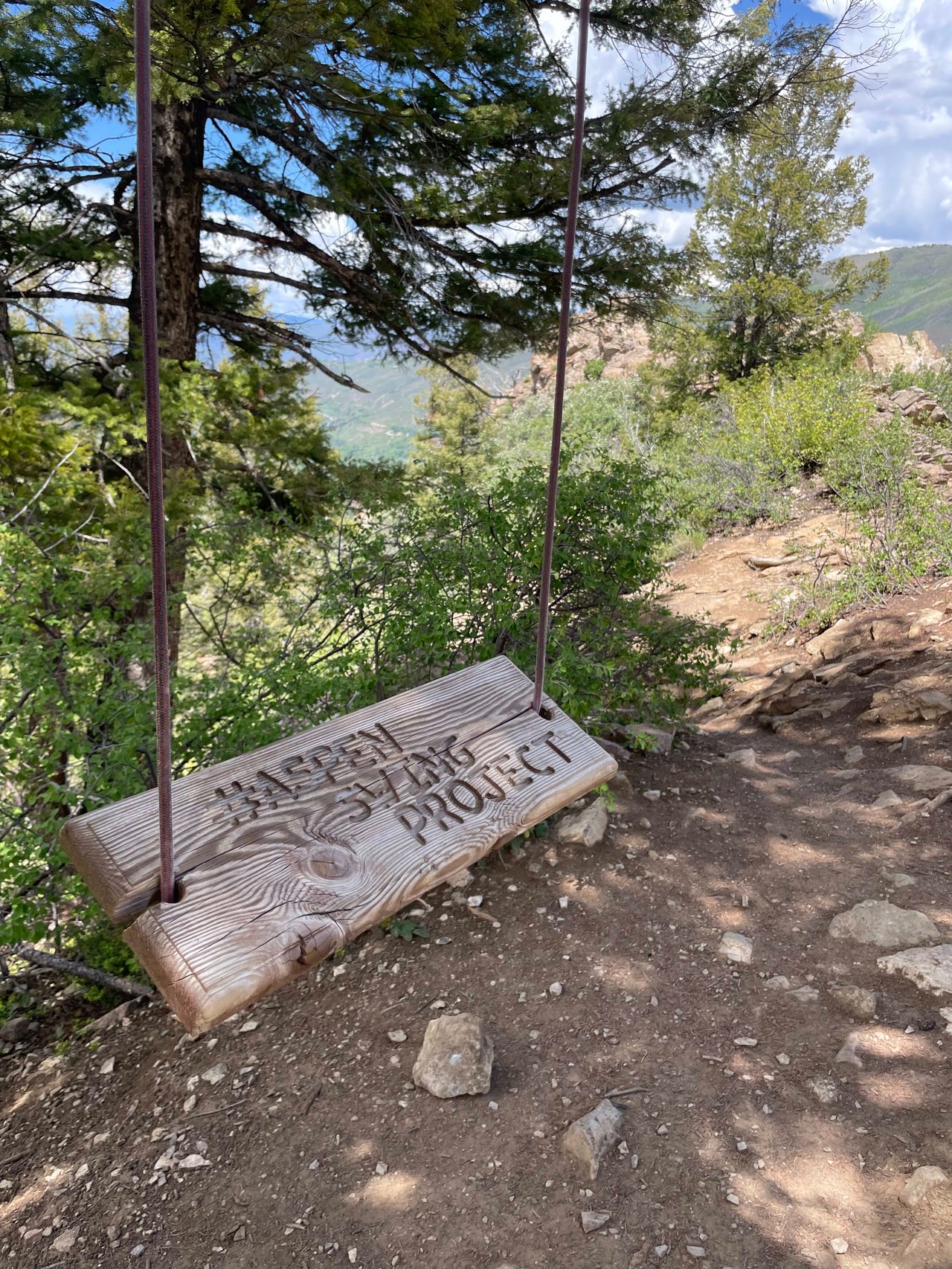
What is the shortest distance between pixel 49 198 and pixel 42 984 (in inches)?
199

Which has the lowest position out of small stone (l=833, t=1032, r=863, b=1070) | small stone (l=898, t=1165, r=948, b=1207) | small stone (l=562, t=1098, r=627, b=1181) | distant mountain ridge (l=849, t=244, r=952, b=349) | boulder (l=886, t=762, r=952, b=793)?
small stone (l=562, t=1098, r=627, b=1181)

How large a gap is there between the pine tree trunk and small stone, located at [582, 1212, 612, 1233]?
3846mm

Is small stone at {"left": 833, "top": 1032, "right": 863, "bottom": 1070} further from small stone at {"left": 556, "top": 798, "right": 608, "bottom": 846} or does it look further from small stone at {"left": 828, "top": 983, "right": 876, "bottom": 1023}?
small stone at {"left": 556, "top": 798, "right": 608, "bottom": 846}

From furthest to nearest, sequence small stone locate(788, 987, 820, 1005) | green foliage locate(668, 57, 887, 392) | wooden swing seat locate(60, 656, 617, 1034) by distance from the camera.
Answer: green foliage locate(668, 57, 887, 392) → small stone locate(788, 987, 820, 1005) → wooden swing seat locate(60, 656, 617, 1034)

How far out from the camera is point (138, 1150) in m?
2.47

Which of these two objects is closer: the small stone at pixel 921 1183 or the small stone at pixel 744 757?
the small stone at pixel 921 1183

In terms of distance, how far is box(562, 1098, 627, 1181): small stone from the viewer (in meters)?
2.15

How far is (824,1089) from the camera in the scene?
2.25 meters

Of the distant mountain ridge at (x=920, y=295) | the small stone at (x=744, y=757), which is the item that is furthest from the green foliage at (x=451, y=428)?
the distant mountain ridge at (x=920, y=295)

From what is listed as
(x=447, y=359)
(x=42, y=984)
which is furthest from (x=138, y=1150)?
(x=447, y=359)

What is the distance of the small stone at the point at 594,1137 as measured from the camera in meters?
2.15

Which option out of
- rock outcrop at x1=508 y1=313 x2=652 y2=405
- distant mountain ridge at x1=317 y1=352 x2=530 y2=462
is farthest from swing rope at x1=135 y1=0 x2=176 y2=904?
rock outcrop at x1=508 y1=313 x2=652 y2=405

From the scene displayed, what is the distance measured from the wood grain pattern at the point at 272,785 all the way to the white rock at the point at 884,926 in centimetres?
191

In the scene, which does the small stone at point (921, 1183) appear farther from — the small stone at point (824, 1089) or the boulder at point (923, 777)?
the boulder at point (923, 777)
